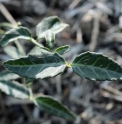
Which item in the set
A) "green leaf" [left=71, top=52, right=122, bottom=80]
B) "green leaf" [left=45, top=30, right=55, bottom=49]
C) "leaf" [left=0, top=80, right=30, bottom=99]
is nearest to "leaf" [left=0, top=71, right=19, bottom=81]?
"leaf" [left=0, top=80, right=30, bottom=99]

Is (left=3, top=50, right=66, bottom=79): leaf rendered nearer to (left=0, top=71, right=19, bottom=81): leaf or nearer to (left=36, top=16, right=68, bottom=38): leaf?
(left=36, top=16, right=68, bottom=38): leaf

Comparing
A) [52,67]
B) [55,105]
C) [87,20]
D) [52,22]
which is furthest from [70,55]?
[52,67]

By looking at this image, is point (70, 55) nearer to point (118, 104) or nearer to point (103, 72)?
point (118, 104)

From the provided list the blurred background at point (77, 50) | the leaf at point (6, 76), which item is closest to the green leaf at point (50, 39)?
the leaf at point (6, 76)

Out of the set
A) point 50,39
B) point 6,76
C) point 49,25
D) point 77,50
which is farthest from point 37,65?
point 77,50

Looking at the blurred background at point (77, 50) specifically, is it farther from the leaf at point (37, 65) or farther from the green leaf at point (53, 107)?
the leaf at point (37, 65)

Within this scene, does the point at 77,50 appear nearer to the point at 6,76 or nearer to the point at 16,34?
the point at 6,76
